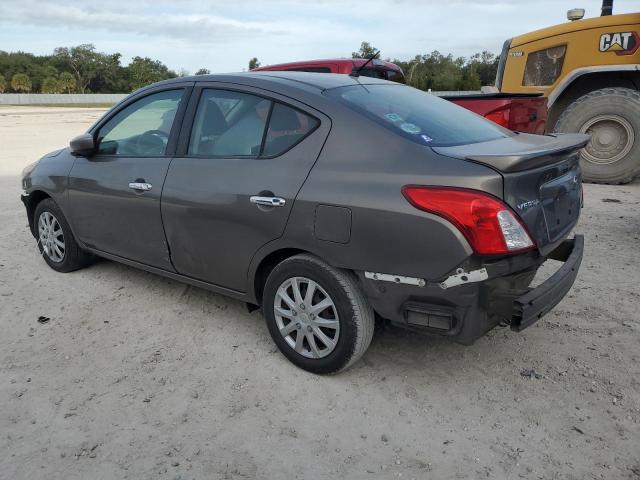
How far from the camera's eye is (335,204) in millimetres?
2783

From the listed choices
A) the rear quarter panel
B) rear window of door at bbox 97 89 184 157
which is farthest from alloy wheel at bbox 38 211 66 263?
the rear quarter panel

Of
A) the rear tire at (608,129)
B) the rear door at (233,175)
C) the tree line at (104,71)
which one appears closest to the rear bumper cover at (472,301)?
the rear door at (233,175)

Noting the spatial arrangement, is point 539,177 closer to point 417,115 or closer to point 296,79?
point 417,115

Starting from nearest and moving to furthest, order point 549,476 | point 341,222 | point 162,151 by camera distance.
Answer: point 549,476 → point 341,222 → point 162,151

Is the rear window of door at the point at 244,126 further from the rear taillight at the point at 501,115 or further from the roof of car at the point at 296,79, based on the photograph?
the rear taillight at the point at 501,115

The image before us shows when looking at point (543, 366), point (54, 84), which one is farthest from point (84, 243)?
point (54, 84)

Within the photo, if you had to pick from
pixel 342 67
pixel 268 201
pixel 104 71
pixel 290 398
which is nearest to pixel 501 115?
pixel 342 67

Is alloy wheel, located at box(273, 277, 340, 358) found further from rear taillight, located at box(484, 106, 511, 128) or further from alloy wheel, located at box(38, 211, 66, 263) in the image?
rear taillight, located at box(484, 106, 511, 128)

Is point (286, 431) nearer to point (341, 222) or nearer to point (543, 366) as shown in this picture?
point (341, 222)

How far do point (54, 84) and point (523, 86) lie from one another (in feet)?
248

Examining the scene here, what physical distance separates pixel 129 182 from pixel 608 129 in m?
6.98

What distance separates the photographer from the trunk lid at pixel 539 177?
2553 mm

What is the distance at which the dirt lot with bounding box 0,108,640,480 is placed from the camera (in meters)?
2.44

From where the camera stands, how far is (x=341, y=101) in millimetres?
3043
